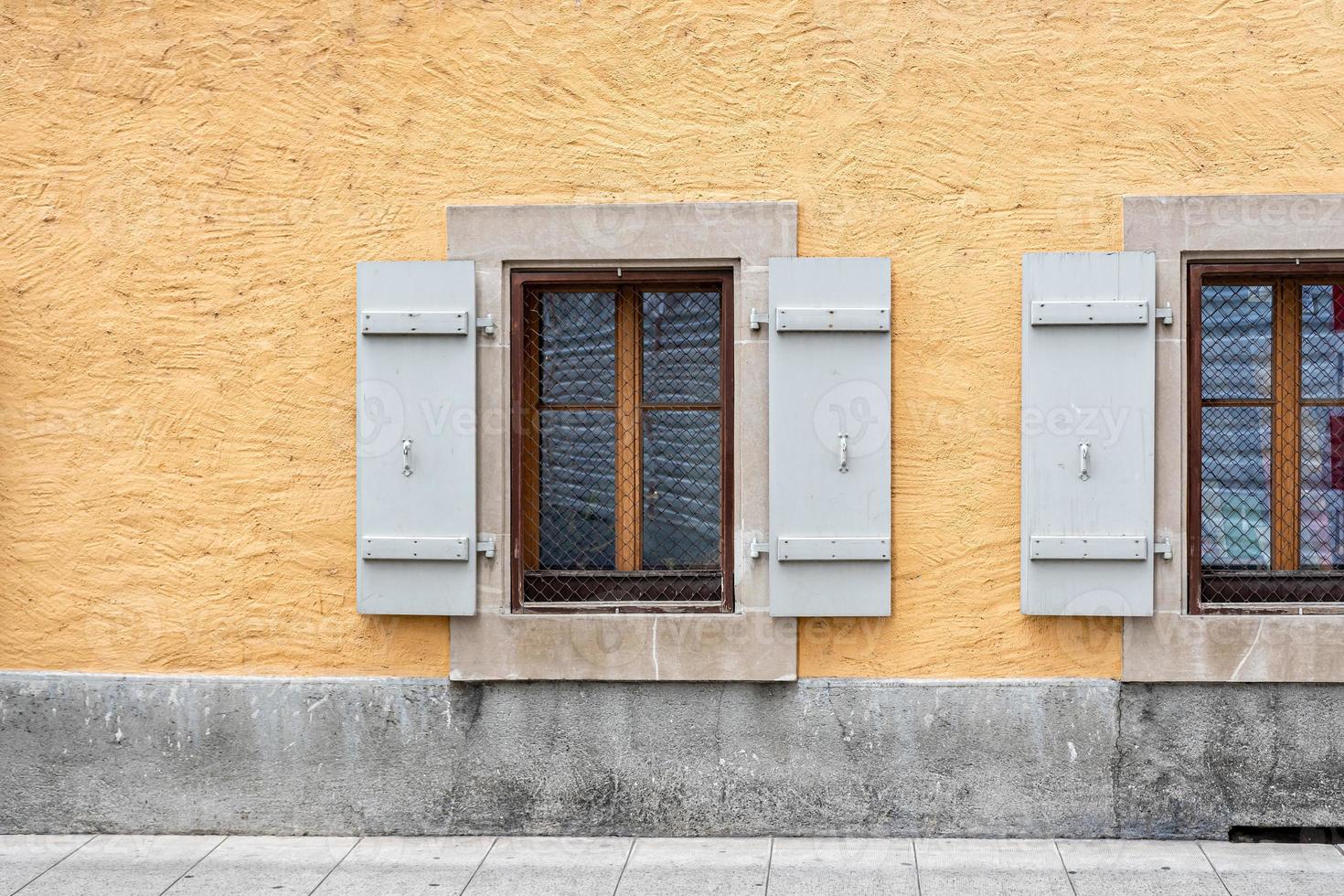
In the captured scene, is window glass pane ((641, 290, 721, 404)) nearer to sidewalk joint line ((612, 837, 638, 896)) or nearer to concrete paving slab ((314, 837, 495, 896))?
sidewalk joint line ((612, 837, 638, 896))

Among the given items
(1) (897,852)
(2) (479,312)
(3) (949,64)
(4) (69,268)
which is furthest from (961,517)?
(4) (69,268)

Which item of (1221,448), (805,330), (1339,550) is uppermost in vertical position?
(805,330)

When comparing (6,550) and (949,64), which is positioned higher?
(949,64)

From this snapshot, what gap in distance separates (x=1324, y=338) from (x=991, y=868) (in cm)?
247

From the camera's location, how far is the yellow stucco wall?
480cm

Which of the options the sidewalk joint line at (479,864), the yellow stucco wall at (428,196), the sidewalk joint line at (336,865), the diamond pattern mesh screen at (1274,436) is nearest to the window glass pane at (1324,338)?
the diamond pattern mesh screen at (1274,436)

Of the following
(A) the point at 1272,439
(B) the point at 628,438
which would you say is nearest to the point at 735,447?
(B) the point at 628,438

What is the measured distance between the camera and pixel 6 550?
503cm

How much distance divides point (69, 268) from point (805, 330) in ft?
9.65

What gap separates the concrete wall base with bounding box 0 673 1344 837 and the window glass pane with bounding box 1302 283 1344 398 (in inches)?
46.9

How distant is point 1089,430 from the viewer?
4.76 meters

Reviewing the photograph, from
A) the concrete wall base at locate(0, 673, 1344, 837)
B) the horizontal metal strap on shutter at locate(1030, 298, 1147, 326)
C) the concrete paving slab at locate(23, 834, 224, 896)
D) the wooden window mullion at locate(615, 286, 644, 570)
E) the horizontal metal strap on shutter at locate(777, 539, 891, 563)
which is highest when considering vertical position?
the horizontal metal strap on shutter at locate(1030, 298, 1147, 326)

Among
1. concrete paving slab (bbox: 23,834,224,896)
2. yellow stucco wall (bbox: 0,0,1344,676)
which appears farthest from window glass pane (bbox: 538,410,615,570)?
concrete paving slab (bbox: 23,834,224,896)

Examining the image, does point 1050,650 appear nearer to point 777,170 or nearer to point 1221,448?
point 1221,448
